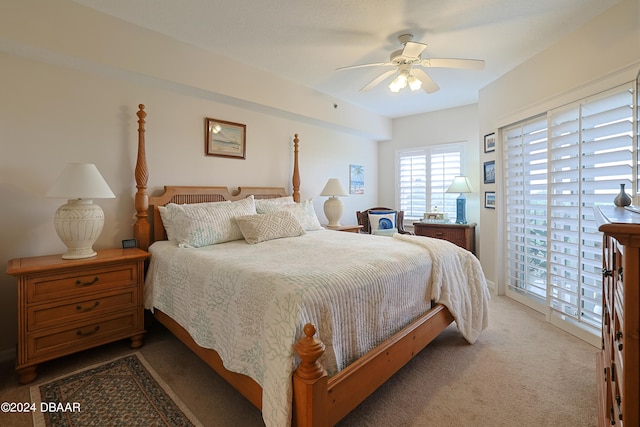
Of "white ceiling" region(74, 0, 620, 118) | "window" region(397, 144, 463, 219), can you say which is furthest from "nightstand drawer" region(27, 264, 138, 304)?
"window" region(397, 144, 463, 219)

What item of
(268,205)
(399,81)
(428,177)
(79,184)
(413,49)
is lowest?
(268,205)

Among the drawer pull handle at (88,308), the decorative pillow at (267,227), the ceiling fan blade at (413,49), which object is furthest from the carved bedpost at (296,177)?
the drawer pull handle at (88,308)

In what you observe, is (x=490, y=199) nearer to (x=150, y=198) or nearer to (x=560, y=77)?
(x=560, y=77)

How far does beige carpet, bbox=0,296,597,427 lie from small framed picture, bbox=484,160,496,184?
5.84 ft

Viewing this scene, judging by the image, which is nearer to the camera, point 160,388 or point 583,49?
point 160,388

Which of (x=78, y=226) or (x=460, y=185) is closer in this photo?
(x=78, y=226)

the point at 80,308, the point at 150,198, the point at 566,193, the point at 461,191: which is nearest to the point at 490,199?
the point at 461,191

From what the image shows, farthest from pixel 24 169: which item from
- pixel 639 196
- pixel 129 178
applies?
pixel 639 196

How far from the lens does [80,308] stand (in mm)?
2033

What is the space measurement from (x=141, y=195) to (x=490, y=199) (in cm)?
381

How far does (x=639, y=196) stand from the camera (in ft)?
6.24

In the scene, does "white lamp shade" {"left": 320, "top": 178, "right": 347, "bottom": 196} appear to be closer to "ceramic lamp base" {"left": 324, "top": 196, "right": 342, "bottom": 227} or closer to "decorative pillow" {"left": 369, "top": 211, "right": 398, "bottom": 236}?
"ceramic lamp base" {"left": 324, "top": 196, "right": 342, "bottom": 227}

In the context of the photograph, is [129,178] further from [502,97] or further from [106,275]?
[502,97]

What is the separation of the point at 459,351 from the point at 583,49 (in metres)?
2.58
